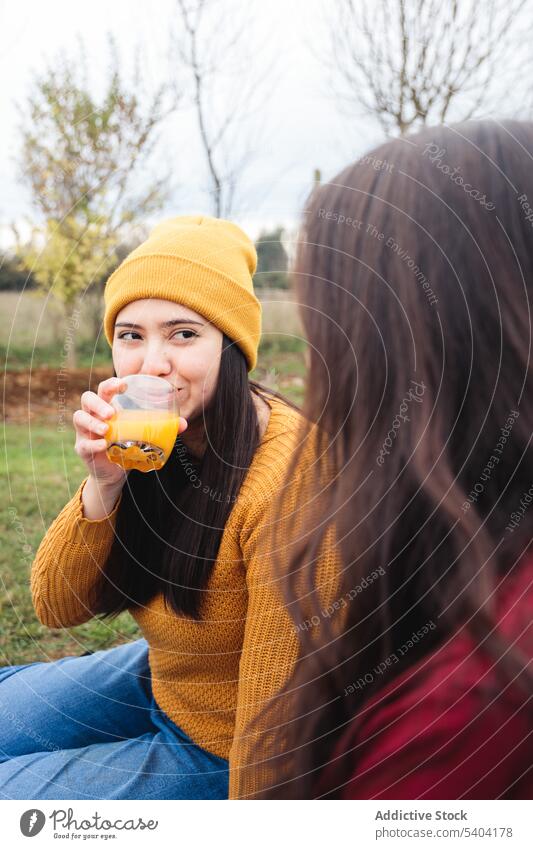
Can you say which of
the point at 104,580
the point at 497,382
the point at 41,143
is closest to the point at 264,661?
the point at 104,580

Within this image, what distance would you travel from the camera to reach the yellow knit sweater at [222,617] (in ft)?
2.67

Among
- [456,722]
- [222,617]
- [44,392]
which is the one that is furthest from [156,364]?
[44,392]

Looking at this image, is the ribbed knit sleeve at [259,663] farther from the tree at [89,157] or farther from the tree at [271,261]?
the tree at [89,157]

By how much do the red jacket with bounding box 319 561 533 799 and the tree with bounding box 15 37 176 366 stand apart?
0.79m

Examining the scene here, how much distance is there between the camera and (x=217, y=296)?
93 centimetres

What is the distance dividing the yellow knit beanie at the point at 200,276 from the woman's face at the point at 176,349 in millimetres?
15

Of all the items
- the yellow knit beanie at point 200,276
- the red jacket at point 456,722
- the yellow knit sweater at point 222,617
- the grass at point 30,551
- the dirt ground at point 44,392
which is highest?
the yellow knit beanie at point 200,276

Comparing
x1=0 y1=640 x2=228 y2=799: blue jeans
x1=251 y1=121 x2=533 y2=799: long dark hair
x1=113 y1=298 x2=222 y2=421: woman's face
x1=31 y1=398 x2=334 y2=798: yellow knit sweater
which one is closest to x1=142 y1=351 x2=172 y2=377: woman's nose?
x1=113 y1=298 x2=222 y2=421: woman's face

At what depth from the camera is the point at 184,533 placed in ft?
3.06

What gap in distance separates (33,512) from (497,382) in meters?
1.93

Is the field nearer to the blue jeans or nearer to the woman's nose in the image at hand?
the woman's nose

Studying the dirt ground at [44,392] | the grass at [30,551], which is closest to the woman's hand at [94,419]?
the grass at [30,551]

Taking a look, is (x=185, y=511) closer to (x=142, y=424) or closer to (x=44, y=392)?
(x=142, y=424)

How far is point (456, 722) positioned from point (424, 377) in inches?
9.8
